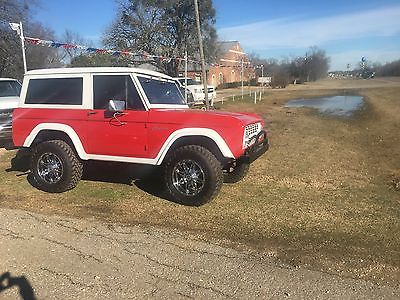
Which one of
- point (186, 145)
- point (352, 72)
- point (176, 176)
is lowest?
point (176, 176)

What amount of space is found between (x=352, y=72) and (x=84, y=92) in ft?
256

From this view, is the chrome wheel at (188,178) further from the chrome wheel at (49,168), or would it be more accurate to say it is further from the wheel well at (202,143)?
the chrome wheel at (49,168)

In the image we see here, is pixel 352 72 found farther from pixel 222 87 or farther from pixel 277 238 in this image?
pixel 277 238

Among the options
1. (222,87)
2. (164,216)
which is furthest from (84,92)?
(222,87)

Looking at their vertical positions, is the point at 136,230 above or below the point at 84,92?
below

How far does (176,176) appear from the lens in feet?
18.2

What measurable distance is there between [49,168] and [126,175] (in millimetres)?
1366

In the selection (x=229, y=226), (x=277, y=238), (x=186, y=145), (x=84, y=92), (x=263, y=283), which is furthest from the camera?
(x=84, y=92)

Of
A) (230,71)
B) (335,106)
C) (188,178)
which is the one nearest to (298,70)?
(230,71)

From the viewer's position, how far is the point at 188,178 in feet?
18.1

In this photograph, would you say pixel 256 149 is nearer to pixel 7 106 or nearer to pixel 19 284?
pixel 19 284

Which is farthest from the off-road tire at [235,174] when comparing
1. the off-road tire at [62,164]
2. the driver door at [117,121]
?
the off-road tire at [62,164]

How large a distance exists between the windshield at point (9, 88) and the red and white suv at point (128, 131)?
510cm

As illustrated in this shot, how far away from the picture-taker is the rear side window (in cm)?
612
